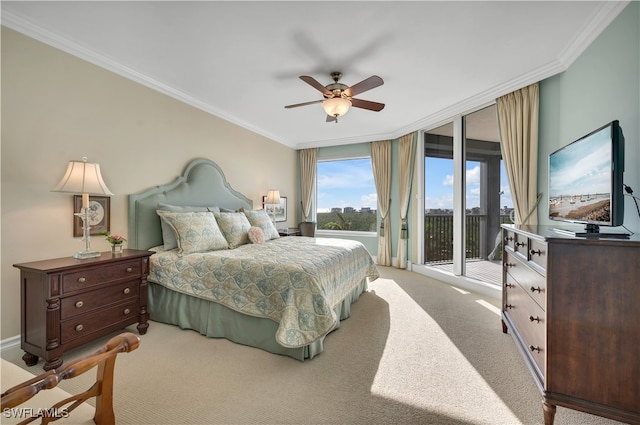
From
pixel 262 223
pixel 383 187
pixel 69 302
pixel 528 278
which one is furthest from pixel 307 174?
pixel 528 278

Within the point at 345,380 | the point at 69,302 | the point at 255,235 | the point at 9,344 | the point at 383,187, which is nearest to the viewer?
the point at 345,380

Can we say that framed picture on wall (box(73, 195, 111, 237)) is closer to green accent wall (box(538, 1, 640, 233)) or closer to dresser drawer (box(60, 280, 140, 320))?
dresser drawer (box(60, 280, 140, 320))

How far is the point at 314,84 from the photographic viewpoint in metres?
2.70

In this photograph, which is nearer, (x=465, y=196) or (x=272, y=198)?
(x=465, y=196)

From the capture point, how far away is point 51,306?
1984mm

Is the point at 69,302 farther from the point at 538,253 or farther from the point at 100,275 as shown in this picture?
the point at 538,253

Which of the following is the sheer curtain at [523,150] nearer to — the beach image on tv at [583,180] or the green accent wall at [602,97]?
the green accent wall at [602,97]

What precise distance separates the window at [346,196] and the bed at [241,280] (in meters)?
2.53

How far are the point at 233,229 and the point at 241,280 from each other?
1141 mm

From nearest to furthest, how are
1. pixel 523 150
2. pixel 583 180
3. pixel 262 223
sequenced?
pixel 583 180, pixel 523 150, pixel 262 223

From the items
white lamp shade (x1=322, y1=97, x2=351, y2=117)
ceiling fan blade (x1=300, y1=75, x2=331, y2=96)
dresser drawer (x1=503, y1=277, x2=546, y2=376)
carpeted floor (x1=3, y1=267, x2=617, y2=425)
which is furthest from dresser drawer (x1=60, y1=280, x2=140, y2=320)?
dresser drawer (x1=503, y1=277, x2=546, y2=376)

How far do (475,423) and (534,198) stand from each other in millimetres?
2552

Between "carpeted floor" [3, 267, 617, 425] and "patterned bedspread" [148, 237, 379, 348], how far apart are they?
0.32m

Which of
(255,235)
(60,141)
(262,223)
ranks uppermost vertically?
(60,141)
